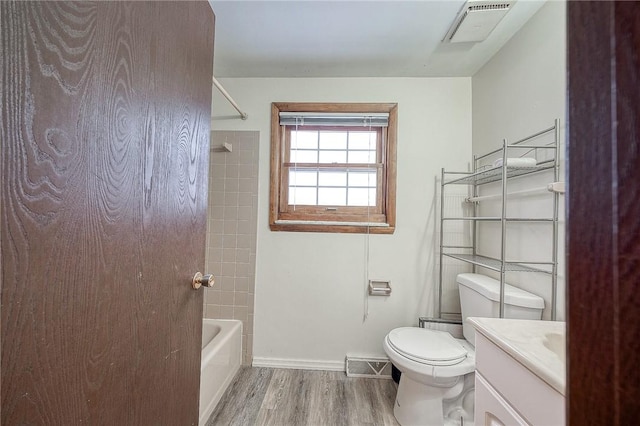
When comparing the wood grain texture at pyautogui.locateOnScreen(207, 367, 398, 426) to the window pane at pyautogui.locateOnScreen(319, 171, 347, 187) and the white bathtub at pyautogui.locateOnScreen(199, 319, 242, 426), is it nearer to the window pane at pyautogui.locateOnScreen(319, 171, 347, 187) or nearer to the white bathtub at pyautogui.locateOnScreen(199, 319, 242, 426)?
the white bathtub at pyautogui.locateOnScreen(199, 319, 242, 426)

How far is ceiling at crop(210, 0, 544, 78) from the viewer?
1253 millimetres

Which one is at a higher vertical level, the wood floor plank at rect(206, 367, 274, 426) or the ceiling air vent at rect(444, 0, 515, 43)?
the ceiling air vent at rect(444, 0, 515, 43)

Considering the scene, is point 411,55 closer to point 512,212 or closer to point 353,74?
point 353,74

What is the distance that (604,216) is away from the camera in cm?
24

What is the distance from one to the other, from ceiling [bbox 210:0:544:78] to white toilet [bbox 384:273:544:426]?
1435mm

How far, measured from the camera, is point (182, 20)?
680 mm

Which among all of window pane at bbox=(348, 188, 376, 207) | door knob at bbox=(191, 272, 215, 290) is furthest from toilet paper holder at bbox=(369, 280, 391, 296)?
door knob at bbox=(191, 272, 215, 290)

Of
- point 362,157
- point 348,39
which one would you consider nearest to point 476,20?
point 348,39

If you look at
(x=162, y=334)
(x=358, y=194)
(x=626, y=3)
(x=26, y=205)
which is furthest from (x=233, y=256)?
(x=626, y=3)

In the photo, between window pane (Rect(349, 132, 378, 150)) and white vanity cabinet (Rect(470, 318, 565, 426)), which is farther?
window pane (Rect(349, 132, 378, 150))

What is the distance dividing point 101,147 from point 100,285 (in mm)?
254

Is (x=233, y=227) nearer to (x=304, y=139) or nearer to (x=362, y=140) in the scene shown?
(x=304, y=139)

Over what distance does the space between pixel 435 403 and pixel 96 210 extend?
1647 mm

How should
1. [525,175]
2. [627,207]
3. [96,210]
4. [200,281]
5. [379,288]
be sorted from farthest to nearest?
[379,288]
[525,175]
[200,281]
[96,210]
[627,207]
